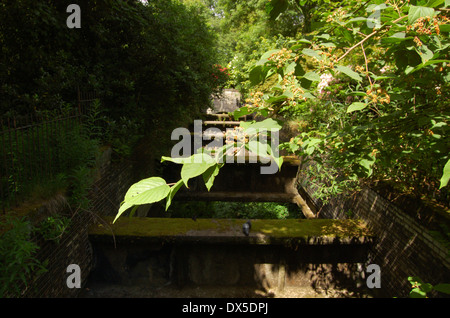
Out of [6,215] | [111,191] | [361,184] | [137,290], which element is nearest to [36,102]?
[111,191]

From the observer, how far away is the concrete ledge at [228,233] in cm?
412

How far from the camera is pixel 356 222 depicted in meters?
4.66

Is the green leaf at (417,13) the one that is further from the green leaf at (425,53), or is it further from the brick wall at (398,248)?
the brick wall at (398,248)

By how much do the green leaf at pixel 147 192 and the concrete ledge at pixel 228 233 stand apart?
3.39 meters

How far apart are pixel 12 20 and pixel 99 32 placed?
55.9 inches

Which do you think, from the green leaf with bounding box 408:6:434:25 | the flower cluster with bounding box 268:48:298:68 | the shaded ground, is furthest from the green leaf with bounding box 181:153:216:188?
the shaded ground

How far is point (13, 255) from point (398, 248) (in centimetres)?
439

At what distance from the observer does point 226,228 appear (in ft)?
14.5

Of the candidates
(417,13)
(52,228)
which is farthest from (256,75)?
(52,228)

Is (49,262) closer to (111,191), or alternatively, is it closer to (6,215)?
(6,215)

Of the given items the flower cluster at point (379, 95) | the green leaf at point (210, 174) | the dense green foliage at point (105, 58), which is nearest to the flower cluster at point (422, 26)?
the flower cluster at point (379, 95)

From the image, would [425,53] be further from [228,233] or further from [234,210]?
[234,210]

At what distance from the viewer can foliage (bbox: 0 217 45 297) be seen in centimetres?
230

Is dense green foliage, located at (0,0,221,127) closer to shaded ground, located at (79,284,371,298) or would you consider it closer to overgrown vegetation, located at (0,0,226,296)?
overgrown vegetation, located at (0,0,226,296)
